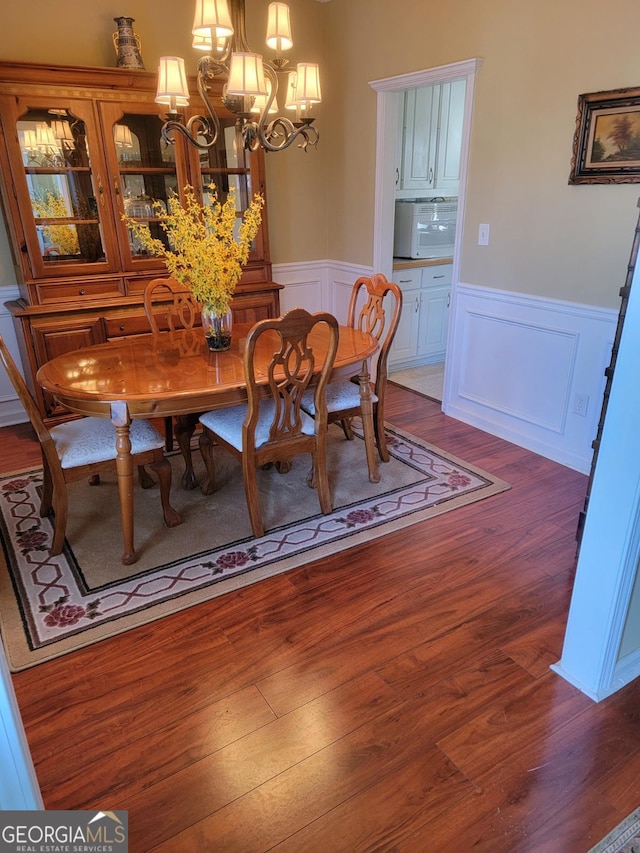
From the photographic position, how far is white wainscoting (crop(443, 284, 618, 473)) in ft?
10.2

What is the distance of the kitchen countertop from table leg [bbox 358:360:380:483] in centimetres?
196

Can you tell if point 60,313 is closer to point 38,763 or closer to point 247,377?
point 247,377

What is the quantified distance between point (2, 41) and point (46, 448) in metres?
2.65

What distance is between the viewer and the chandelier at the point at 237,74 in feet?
7.14

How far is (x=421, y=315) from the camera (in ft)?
16.3

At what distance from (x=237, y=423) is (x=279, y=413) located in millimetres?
281

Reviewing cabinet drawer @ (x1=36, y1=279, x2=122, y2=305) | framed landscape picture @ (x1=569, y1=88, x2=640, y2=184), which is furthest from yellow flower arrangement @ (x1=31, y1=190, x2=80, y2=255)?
framed landscape picture @ (x1=569, y1=88, x2=640, y2=184)

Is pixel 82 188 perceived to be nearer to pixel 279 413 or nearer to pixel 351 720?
pixel 279 413

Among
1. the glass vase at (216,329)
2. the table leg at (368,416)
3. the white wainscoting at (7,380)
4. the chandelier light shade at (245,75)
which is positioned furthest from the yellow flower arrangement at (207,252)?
the white wainscoting at (7,380)

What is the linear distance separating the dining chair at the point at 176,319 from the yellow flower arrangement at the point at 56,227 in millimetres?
584

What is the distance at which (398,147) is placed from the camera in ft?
15.2

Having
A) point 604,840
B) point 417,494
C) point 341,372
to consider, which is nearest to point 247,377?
point 341,372

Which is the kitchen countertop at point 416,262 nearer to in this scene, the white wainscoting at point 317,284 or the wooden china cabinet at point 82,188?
the white wainscoting at point 317,284

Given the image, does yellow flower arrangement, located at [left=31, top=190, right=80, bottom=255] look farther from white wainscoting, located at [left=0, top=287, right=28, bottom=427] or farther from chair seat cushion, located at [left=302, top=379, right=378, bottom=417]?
chair seat cushion, located at [left=302, top=379, right=378, bottom=417]
